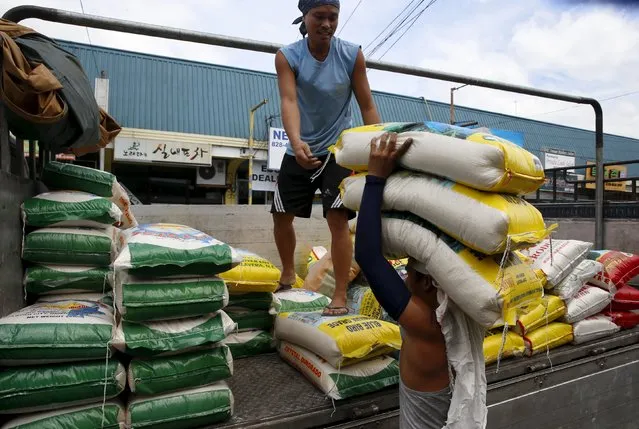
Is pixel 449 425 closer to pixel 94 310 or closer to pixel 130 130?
pixel 94 310

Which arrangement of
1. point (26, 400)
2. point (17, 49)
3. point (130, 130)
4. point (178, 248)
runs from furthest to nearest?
point (130, 130) < point (178, 248) < point (17, 49) < point (26, 400)

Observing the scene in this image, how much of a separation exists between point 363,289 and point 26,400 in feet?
7.11

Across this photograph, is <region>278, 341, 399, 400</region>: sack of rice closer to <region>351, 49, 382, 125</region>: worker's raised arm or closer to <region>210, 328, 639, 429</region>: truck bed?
<region>210, 328, 639, 429</region>: truck bed

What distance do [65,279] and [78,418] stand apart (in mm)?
967

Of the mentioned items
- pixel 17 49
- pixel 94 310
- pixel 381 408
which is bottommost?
pixel 381 408

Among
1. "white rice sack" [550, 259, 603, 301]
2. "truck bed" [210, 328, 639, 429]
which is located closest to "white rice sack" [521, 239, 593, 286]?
"white rice sack" [550, 259, 603, 301]

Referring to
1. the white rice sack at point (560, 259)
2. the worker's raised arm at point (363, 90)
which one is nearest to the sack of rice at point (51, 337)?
the worker's raised arm at point (363, 90)

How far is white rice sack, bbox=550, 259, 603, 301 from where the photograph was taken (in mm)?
3236

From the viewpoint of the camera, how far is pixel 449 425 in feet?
4.83

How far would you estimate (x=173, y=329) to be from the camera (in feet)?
6.37

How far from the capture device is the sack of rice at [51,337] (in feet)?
5.34

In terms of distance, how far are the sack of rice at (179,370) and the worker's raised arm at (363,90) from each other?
5.41 ft

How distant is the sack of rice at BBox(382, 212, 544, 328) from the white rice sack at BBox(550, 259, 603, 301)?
1828 millimetres

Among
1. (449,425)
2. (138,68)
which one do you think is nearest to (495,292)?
(449,425)
